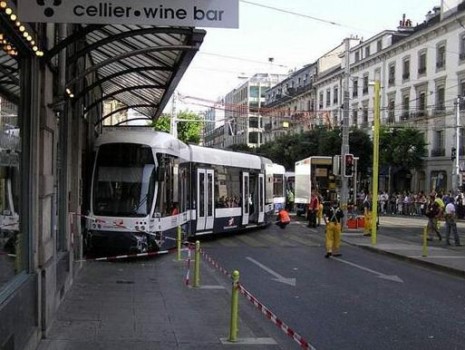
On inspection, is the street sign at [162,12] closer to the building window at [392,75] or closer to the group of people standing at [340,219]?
the group of people standing at [340,219]

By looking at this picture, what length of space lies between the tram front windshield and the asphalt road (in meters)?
2.53

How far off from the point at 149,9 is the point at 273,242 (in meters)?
15.9

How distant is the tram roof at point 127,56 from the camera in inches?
256

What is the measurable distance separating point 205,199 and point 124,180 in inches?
206

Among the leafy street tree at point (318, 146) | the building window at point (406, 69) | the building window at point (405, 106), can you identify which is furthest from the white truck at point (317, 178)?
the building window at point (406, 69)

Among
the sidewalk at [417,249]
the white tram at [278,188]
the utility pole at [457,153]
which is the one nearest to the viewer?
→ the sidewalk at [417,249]

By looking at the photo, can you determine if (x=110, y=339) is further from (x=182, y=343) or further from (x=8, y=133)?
(x=8, y=133)

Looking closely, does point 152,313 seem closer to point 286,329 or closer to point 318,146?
point 286,329

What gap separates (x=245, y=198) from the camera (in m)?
24.7

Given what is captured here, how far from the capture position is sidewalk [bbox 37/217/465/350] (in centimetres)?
739

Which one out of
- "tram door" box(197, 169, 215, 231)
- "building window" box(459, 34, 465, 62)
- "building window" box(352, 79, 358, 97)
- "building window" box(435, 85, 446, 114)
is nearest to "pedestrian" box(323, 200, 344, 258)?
"tram door" box(197, 169, 215, 231)

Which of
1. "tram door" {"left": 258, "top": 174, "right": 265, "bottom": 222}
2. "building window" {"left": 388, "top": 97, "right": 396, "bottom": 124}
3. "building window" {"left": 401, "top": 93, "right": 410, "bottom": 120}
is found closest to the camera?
"tram door" {"left": 258, "top": 174, "right": 265, "bottom": 222}

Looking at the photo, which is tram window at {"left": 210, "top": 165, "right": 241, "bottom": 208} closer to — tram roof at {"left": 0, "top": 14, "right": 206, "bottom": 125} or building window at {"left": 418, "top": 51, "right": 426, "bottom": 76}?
tram roof at {"left": 0, "top": 14, "right": 206, "bottom": 125}

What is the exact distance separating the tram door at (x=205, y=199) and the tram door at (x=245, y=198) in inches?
124
